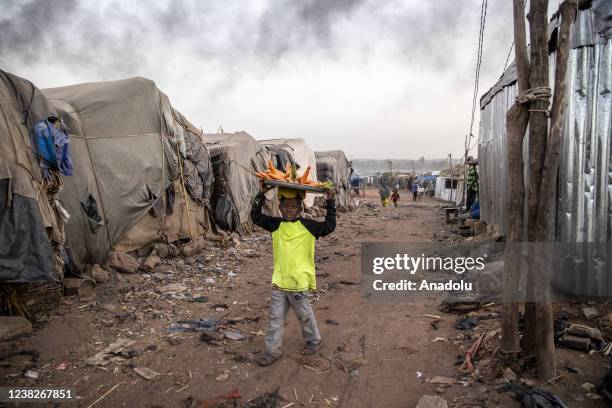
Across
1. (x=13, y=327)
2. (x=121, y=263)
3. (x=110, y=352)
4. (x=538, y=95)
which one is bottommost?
(x=110, y=352)

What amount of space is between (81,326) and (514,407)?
15.1 feet

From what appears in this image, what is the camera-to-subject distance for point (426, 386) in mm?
3340

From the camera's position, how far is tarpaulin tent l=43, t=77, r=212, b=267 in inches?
252

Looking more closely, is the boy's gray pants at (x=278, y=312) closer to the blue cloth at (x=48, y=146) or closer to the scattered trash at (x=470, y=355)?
the scattered trash at (x=470, y=355)

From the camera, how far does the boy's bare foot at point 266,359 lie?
3.79 meters

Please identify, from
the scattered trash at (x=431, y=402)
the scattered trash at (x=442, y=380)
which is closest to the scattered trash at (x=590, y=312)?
the scattered trash at (x=442, y=380)

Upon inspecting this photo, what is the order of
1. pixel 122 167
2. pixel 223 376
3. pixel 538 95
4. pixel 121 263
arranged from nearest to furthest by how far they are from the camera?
pixel 538 95
pixel 223 376
pixel 121 263
pixel 122 167

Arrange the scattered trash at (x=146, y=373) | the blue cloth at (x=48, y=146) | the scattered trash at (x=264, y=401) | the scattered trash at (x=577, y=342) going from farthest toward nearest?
the blue cloth at (x=48, y=146), the scattered trash at (x=146, y=373), the scattered trash at (x=577, y=342), the scattered trash at (x=264, y=401)

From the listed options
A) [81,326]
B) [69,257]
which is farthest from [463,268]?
[69,257]

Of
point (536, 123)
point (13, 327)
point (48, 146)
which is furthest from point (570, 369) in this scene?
point (48, 146)

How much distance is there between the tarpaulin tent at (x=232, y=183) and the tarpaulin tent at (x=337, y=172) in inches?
354

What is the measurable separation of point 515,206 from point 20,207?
5.10 m

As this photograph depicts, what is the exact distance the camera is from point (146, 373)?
3688mm

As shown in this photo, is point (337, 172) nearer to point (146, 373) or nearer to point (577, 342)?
point (577, 342)
